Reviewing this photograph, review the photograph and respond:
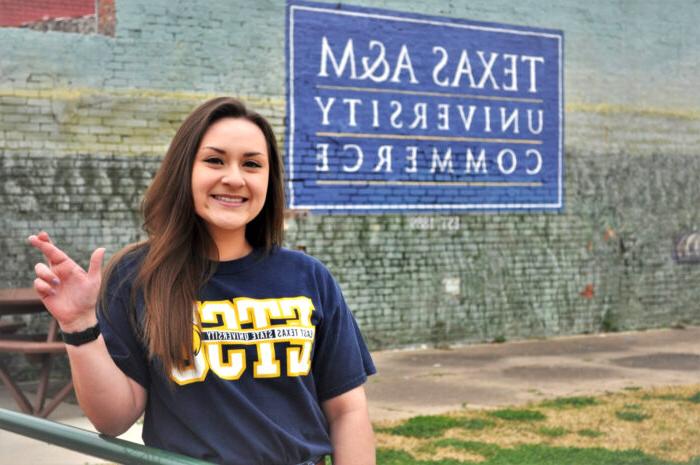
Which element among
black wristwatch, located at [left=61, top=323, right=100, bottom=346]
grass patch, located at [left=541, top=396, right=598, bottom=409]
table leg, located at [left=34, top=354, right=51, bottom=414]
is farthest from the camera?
grass patch, located at [left=541, top=396, right=598, bottom=409]

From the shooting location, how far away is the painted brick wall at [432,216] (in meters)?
9.21

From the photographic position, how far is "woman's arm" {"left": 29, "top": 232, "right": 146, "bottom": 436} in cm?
172

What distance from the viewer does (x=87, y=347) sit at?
1.83 metres

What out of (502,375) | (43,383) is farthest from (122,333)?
(502,375)

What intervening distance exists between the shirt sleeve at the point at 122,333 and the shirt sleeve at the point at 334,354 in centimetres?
34

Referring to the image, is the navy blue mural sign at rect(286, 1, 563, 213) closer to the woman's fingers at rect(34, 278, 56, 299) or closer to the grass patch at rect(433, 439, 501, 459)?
the grass patch at rect(433, 439, 501, 459)

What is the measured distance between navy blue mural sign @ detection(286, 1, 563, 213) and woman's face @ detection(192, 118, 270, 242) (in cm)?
849

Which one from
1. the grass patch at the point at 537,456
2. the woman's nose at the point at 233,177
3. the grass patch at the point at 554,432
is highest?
the woman's nose at the point at 233,177

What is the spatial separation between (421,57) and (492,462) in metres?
6.34

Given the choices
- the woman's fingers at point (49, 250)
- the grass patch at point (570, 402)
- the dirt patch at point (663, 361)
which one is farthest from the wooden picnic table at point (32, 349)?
the dirt patch at point (663, 361)

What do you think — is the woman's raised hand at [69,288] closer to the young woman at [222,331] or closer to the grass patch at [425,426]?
the young woman at [222,331]

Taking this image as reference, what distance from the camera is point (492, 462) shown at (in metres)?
5.82

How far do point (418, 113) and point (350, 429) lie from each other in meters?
9.44

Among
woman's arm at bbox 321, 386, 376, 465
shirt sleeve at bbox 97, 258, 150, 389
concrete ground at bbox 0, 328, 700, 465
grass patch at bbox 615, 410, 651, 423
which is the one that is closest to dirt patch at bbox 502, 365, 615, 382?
concrete ground at bbox 0, 328, 700, 465
